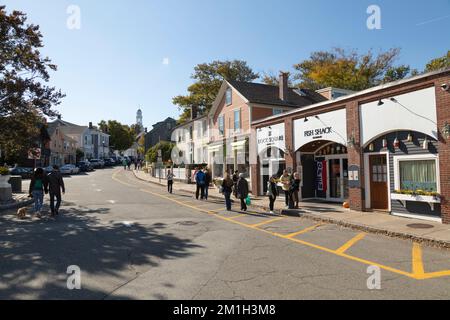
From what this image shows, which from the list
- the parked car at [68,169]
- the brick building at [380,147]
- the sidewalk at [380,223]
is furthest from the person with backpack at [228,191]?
the parked car at [68,169]

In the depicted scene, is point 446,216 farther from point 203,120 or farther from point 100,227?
point 203,120

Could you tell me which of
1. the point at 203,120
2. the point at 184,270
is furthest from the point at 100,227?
the point at 203,120

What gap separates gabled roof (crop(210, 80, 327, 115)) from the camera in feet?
88.5

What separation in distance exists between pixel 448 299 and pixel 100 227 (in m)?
9.05

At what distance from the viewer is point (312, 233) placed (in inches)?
403

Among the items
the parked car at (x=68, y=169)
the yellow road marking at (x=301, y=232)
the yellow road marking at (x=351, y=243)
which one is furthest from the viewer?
the parked car at (x=68, y=169)

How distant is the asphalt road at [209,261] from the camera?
5.38m

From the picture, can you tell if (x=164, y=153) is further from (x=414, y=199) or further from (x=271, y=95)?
(x=414, y=199)

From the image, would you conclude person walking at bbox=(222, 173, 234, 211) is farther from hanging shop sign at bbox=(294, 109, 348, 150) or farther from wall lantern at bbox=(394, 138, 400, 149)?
wall lantern at bbox=(394, 138, 400, 149)

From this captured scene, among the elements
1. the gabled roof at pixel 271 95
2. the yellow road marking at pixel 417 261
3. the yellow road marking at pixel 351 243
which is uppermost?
the gabled roof at pixel 271 95

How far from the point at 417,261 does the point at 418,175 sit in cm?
562

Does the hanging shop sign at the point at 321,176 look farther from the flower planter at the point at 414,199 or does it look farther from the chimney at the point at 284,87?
the chimney at the point at 284,87

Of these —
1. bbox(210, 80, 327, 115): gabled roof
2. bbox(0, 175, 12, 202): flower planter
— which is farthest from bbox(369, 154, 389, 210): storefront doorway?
bbox(0, 175, 12, 202): flower planter

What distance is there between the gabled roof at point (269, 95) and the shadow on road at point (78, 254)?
1792cm
